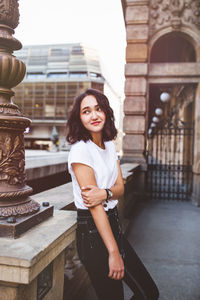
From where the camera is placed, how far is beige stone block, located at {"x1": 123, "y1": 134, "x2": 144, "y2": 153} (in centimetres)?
902

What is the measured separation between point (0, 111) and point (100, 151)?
70cm

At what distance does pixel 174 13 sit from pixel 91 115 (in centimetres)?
826

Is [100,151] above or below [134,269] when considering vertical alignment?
above

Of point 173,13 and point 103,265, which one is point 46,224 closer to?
point 103,265

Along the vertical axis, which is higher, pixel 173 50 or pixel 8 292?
pixel 173 50

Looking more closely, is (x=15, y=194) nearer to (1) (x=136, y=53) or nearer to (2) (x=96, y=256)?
(2) (x=96, y=256)

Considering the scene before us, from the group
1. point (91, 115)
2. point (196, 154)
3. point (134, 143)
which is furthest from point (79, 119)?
point (196, 154)

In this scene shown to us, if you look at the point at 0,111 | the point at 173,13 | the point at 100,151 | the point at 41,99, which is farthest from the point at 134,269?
the point at 41,99

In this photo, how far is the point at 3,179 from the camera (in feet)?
5.27

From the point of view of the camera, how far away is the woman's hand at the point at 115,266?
1.67 meters

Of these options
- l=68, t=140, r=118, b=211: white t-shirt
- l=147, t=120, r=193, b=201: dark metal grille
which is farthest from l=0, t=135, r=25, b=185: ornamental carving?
l=147, t=120, r=193, b=201: dark metal grille

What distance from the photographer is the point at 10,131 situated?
1639 millimetres

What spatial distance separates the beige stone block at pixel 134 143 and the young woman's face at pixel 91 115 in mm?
7076

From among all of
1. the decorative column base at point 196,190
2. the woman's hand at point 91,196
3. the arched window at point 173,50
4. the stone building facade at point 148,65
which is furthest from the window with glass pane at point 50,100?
the woman's hand at point 91,196
